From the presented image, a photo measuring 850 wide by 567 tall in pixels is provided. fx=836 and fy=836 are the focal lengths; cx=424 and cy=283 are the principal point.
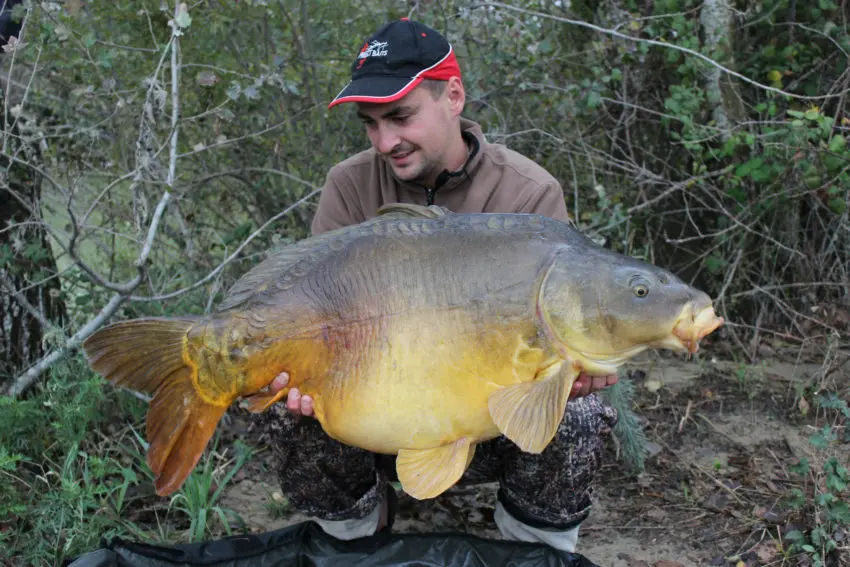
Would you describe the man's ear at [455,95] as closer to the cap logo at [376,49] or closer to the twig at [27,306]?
the cap logo at [376,49]

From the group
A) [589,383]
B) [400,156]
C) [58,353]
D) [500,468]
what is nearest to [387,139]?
[400,156]

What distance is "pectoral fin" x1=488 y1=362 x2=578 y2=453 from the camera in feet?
4.67

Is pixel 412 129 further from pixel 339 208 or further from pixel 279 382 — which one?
pixel 279 382

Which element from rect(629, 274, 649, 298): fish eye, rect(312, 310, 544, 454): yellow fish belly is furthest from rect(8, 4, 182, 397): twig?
rect(629, 274, 649, 298): fish eye

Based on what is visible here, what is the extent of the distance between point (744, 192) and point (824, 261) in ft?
1.38

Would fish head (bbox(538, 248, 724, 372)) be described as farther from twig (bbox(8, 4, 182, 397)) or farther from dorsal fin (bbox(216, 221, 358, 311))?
twig (bbox(8, 4, 182, 397))

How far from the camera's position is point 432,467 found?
1.53 metres

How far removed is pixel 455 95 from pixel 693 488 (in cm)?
129

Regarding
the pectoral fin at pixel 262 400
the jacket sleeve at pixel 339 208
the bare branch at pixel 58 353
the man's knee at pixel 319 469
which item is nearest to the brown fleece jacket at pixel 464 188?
the jacket sleeve at pixel 339 208

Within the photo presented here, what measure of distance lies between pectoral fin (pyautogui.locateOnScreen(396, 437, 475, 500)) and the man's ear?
0.83m

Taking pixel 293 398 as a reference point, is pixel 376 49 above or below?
above

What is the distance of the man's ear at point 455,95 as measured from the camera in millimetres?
1957

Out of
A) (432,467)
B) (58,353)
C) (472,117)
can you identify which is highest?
(432,467)

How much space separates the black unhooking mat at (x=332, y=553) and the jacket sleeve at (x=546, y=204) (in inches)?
29.6
